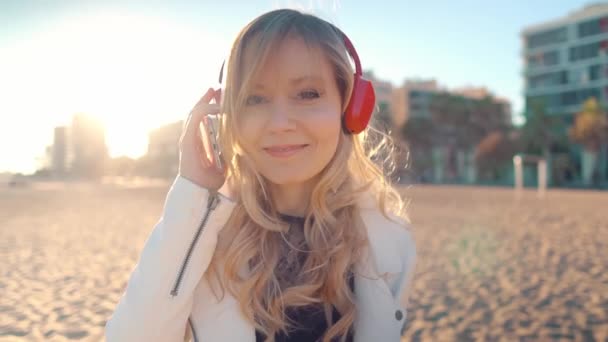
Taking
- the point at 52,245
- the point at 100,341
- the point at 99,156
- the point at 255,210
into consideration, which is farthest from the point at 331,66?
the point at 99,156

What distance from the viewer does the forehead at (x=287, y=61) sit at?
137cm

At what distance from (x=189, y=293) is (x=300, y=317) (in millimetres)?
338

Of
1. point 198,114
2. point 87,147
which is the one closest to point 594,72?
point 198,114

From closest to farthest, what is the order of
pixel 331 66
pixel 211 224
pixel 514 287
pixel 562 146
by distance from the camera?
pixel 211 224, pixel 331 66, pixel 514 287, pixel 562 146

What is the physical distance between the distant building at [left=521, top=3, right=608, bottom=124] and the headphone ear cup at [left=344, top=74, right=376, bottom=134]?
5208cm

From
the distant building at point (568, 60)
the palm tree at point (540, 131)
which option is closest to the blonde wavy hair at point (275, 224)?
the palm tree at point (540, 131)

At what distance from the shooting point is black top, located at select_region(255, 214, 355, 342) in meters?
1.39

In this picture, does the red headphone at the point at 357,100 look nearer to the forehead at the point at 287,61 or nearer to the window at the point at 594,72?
the forehead at the point at 287,61

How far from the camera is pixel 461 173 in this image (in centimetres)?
6712

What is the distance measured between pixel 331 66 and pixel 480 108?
2170 inches

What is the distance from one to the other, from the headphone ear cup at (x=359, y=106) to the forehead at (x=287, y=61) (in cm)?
16

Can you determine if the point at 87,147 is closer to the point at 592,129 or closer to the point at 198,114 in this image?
the point at 592,129

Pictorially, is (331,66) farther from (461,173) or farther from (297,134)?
(461,173)

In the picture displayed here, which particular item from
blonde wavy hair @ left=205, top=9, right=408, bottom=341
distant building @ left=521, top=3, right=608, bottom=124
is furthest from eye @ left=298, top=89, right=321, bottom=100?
distant building @ left=521, top=3, right=608, bottom=124
